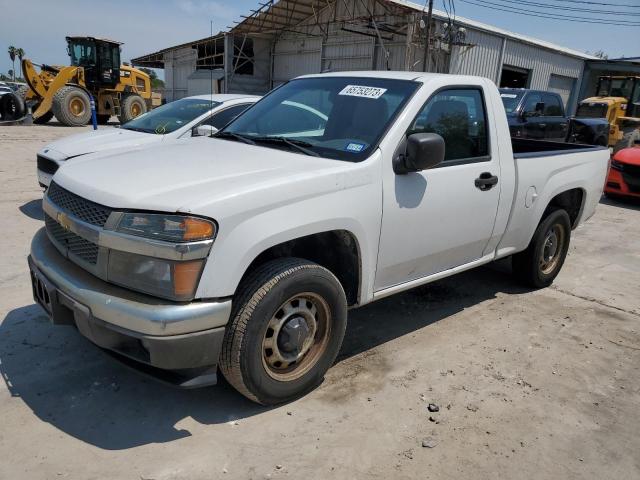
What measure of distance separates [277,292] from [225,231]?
0.45m

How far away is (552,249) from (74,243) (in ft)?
14.3

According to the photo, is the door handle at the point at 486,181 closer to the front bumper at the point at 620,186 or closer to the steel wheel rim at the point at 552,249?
the steel wheel rim at the point at 552,249

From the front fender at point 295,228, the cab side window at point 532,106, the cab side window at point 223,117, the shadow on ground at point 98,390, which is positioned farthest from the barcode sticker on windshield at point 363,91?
the cab side window at point 532,106

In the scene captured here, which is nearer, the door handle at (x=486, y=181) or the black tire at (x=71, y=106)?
the door handle at (x=486, y=181)

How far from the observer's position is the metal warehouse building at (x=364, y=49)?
67.1 feet

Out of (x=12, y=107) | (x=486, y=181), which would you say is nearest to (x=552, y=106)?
(x=486, y=181)

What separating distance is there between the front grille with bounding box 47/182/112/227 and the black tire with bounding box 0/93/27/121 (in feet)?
62.4

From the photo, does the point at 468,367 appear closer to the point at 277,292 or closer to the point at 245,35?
the point at 277,292

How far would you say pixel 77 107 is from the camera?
18.7 meters

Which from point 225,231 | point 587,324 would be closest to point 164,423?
point 225,231

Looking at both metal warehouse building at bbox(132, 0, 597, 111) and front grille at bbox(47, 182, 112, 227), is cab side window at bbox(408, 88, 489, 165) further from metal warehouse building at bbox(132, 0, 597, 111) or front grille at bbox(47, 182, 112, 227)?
metal warehouse building at bbox(132, 0, 597, 111)

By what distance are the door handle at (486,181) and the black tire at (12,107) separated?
65.4 feet

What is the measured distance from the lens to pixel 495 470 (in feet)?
8.58

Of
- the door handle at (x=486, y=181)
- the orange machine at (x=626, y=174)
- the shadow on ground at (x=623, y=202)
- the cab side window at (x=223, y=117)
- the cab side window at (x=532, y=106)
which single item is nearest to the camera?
the door handle at (x=486, y=181)
